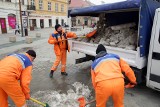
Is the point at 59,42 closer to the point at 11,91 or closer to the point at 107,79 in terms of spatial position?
the point at 11,91

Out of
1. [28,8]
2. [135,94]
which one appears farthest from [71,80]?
[28,8]

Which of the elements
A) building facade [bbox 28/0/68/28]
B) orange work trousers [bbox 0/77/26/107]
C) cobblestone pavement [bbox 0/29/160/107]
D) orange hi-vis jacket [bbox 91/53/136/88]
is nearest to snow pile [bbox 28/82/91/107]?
cobblestone pavement [bbox 0/29/160/107]

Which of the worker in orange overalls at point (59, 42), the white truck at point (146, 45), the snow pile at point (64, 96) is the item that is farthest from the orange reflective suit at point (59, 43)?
the white truck at point (146, 45)

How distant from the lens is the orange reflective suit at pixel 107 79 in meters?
2.93

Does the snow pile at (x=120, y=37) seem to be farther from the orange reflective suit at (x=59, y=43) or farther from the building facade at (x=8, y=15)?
the building facade at (x=8, y=15)

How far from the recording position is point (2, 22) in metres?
26.5

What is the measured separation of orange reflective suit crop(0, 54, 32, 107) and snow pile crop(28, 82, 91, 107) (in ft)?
3.40

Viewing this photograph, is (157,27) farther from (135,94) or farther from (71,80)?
(71,80)

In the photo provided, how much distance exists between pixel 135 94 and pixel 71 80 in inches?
79.4

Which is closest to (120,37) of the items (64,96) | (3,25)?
(64,96)

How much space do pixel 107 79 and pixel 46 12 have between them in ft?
134

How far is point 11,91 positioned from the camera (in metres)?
3.15

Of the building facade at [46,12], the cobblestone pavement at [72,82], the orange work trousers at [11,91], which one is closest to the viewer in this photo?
the orange work trousers at [11,91]

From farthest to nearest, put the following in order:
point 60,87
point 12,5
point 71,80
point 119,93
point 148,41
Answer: point 12,5 → point 71,80 → point 60,87 → point 148,41 → point 119,93
